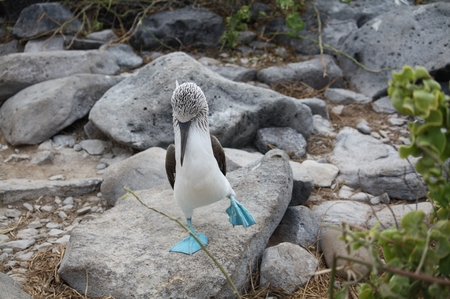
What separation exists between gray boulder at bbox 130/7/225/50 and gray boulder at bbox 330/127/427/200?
2968 mm

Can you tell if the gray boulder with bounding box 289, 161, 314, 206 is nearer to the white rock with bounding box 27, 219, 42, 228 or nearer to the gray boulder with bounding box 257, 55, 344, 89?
the white rock with bounding box 27, 219, 42, 228

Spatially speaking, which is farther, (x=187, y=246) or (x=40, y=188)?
(x=40, y=188)

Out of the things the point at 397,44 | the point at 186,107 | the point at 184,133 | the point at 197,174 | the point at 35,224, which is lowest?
the point at 35,224

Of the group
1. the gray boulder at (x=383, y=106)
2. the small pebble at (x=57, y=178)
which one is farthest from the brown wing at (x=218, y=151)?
the gray boulder at (x=383, y=106)

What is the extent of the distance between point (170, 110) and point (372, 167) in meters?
2.11

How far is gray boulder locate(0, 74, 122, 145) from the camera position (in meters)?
5.50

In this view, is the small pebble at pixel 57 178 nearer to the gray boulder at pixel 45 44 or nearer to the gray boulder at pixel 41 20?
the gray boulder at pixel 45 44

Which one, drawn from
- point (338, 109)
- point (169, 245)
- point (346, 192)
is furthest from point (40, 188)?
point (338, 109)

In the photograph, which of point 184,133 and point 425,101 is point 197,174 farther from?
point 425,101

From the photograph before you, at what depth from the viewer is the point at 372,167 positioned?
15.4 feet

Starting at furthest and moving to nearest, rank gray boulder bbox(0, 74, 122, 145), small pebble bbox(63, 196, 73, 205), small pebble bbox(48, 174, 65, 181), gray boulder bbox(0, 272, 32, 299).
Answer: gray boulder bbox(0, 74, 122, 145)
small pebble bbox(48, 174, 65, 181)
small pebble bbox(63, 196, 73, 205)
gray boulder bbox(0, 272, 32, 299)

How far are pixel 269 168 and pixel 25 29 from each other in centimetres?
520

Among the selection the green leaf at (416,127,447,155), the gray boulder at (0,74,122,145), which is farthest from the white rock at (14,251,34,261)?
the green leaf at (416,127,447,155)

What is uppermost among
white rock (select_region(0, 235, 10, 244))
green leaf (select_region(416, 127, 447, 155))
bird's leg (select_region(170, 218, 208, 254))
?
green leaf (select_region(416, 127, 447, 155))
